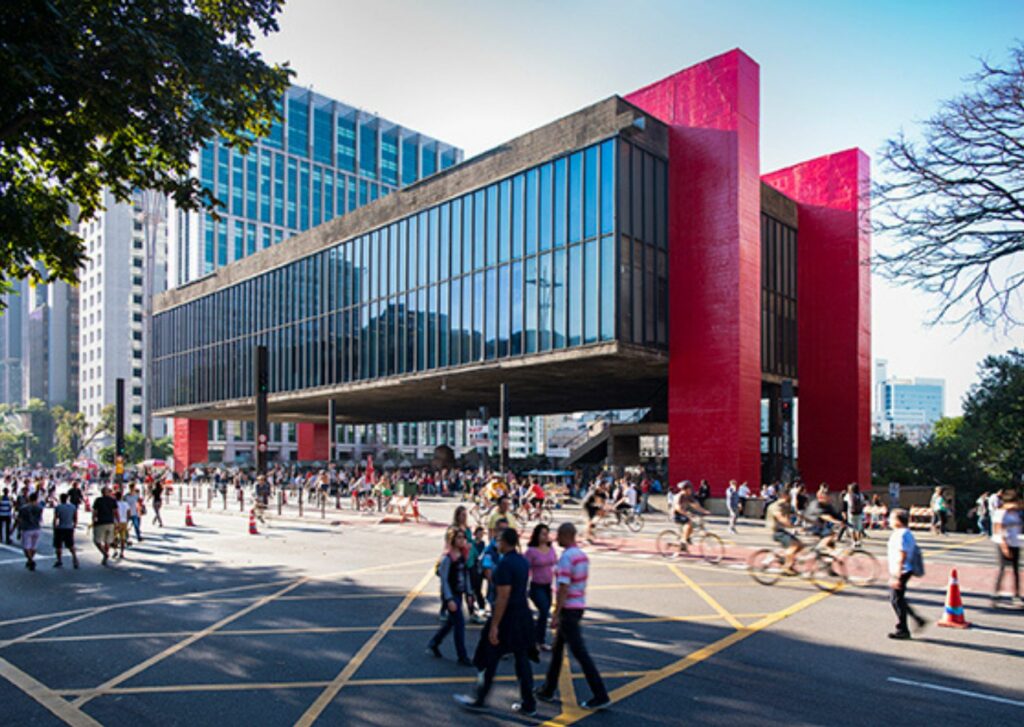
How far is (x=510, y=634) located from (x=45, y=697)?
15.8 feet

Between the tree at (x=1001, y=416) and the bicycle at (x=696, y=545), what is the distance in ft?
90.0

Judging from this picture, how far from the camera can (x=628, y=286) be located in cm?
3108

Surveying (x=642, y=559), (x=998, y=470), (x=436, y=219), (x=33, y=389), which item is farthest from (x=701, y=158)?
(x=33, y=389)

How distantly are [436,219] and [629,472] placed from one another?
17.1 metres

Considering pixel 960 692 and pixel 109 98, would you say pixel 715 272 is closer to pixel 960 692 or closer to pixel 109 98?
pixel 109 98

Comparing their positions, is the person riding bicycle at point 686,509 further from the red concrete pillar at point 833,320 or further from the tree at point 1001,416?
the tree at point 1001,416

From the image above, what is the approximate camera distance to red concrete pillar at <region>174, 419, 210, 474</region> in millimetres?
68125

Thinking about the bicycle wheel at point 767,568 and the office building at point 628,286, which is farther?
the office building at point 628,286

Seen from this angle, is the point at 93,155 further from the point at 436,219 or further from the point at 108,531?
the point at 436,219

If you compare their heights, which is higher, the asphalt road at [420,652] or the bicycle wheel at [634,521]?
the asphalt road at [420,652]

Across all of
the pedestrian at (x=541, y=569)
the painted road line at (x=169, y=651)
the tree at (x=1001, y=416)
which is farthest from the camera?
the tree at (x=1001, y=416)

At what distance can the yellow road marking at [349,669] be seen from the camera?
22.0 ft

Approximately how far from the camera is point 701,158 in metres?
31.7

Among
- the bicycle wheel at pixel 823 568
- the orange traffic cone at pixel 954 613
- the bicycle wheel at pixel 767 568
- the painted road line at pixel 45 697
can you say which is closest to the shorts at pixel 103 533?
the painted road line at pixel 45 697
